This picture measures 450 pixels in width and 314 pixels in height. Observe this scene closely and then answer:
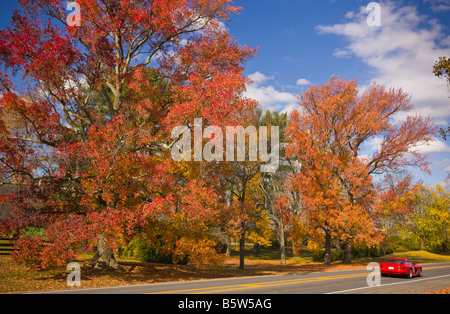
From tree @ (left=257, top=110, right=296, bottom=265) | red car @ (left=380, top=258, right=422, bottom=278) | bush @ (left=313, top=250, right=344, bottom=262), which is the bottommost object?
bush @ (left=313, top=250, right=344, bottom=262)

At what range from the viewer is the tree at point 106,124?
1467 cm

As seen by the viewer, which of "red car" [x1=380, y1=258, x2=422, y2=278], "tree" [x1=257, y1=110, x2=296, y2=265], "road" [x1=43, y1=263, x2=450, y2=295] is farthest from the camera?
"tree" [x1=257, y1=110, x2=296, y2=265]

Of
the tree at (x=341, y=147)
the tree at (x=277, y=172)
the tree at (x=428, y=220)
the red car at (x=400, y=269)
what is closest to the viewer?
the red car at (x=400, y=269)

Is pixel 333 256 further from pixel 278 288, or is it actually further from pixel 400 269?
pixel 278 288

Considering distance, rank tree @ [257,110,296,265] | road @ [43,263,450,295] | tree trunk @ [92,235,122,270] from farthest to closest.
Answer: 1. tree @ [257,110,296,265]
2. tree trunk @ [92,235,122,270]
3. road @ [43,263,450,295]

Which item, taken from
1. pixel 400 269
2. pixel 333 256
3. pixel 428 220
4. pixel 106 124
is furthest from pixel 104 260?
pixel 428 220

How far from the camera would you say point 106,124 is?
1714cm

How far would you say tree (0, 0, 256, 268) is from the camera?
48.1ft

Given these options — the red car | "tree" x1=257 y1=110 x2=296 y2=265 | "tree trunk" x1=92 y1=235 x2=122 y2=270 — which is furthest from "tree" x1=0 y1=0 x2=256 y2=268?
"tree" x1=257 y1=110 x2=296 y2=265

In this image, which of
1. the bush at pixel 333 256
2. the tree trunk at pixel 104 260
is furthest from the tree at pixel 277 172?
the tree trunk at pixel 104 260

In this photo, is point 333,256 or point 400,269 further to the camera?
point 333,256

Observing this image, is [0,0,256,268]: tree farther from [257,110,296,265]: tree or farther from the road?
[257,110,296,265]: tree

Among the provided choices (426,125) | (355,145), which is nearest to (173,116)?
(355,145)

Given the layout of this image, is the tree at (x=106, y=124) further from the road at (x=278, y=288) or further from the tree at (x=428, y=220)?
the tree at (x=428, y=220)
